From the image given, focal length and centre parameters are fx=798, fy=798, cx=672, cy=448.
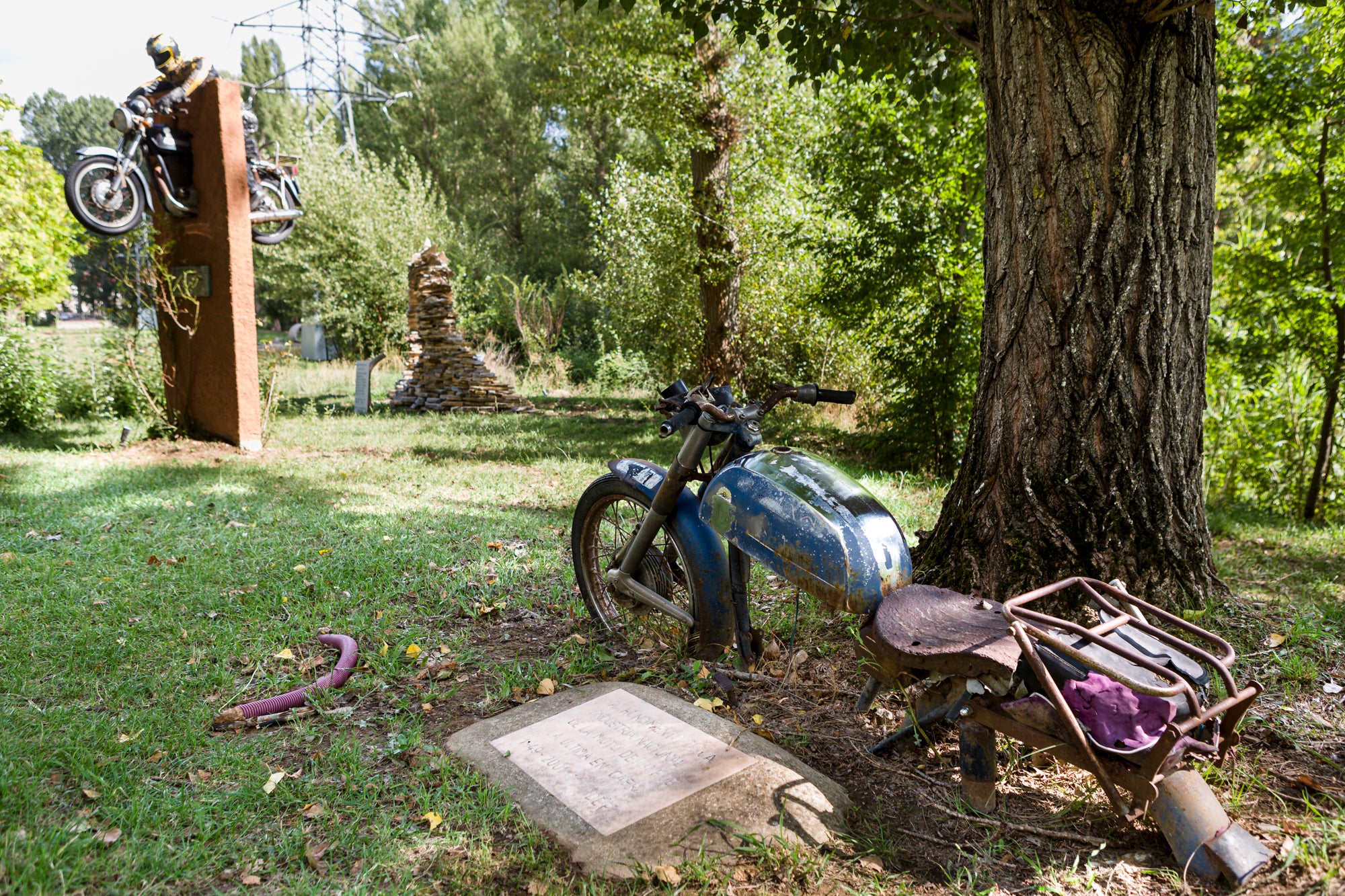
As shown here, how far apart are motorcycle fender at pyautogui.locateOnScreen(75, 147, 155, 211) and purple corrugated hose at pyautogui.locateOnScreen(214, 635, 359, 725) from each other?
700cm

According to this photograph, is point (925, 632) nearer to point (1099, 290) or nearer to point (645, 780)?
point (645, 780)

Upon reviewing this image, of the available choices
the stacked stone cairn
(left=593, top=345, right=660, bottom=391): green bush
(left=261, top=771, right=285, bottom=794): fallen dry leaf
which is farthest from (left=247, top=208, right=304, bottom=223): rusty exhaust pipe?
(left=261, top=771, right=285, bottom=794): fallen dry leaf

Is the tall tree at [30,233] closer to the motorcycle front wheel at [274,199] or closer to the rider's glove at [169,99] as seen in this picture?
the rider's glove at [169,99]

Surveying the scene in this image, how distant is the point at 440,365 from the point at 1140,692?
1167 cm

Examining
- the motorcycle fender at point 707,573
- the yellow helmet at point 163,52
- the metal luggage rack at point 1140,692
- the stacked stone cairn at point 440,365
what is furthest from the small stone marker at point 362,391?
the metal luggage rack at point 1140,692

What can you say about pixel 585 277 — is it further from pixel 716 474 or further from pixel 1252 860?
pixel 1252 860

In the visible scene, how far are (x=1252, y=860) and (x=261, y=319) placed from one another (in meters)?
37.2

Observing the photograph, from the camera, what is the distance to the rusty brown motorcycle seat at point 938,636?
197 centimetres

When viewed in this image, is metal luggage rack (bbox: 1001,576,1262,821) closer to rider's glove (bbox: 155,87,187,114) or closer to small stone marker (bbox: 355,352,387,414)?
rider's glove (bbox: 155,87,187,114)

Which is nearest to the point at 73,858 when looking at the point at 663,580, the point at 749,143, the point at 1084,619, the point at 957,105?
the point at 663,580

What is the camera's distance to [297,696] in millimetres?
2893

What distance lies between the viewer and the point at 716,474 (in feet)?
8.91

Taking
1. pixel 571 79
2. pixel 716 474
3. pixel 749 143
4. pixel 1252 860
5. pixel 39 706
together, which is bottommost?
pixel 39 706

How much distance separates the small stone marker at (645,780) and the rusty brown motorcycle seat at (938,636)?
0.45 meters
